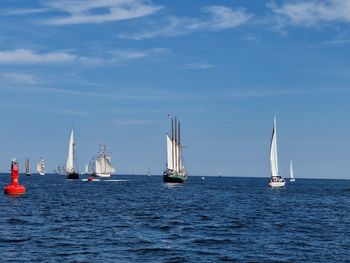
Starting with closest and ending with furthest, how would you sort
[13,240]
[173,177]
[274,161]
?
1. [13,240]
2. [274,161]
3. [173,177]

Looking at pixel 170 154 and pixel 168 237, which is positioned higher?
pixel 170 154

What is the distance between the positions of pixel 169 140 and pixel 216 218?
423ft

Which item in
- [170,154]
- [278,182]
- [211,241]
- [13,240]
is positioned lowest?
[211,241]

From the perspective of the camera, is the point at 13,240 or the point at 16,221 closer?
the point at 13,240

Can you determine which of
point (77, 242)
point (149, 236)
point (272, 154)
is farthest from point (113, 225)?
point (272, 154)

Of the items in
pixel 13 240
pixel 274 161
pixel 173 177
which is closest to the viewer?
pixel 13 240

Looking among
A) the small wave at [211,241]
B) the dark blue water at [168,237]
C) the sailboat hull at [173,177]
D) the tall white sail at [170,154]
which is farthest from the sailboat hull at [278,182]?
the small wave at [211,241]

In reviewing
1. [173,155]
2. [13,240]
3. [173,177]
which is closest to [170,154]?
[173,155]

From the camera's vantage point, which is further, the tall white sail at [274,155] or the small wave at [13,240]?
the tall white sail at [274,155]

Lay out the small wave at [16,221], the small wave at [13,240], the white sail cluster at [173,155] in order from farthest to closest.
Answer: the white sail cluster at [173,155] → the small wave at [16,221] → the small wave at [13,240]

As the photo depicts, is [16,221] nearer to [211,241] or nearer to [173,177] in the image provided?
[211,241]

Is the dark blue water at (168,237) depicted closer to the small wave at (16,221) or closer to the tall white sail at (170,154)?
the small wave at (16,221)

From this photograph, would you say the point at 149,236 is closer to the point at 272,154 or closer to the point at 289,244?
the point at 289,244

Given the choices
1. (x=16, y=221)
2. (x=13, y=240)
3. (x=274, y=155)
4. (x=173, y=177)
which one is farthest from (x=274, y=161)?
(x=13, y=240)
